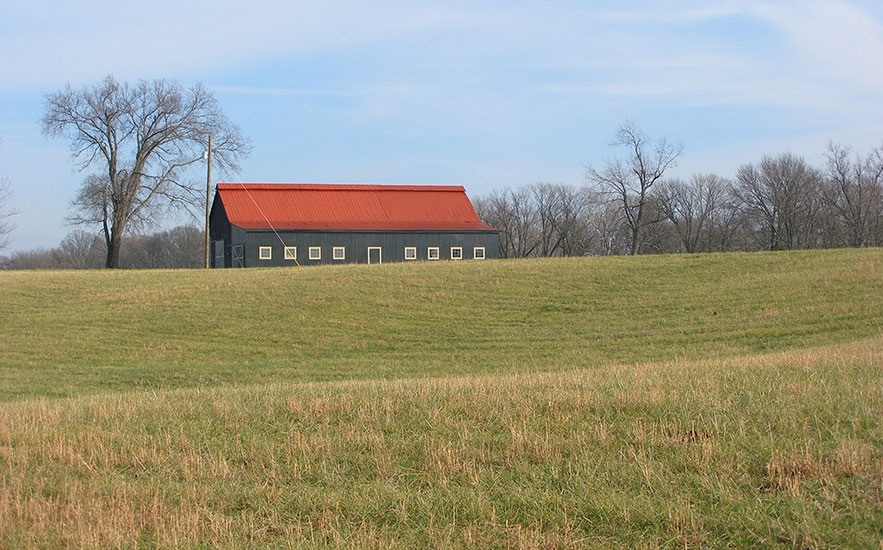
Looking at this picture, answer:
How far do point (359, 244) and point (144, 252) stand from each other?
263ft

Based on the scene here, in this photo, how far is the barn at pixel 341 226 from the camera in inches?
2215

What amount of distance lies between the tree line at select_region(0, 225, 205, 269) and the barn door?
6282cm

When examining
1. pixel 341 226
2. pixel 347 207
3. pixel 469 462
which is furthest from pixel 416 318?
pixel 347 207

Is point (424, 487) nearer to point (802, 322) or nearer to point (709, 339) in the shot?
point (709, 339)

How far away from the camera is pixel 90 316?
91.6 feet

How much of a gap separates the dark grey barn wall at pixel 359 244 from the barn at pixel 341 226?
69mm

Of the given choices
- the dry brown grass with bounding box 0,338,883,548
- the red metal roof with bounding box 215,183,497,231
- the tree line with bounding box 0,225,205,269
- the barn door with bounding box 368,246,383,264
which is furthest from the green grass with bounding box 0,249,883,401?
the tree line with bounding box 0,225,205,269

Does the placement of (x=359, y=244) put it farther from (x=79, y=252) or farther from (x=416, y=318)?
(x=79, y=252)

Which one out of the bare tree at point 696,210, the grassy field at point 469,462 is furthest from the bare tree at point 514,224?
the grassy field at point 469,462

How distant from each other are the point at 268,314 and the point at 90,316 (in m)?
6.11

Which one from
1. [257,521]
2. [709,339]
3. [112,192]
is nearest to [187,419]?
[257,521]

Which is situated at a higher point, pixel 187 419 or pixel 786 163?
pixel 786 163

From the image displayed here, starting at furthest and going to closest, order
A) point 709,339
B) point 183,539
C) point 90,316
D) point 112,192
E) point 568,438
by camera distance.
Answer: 1. point 112,192
2. point 90,316
3. point 709,339
4. point 568,438
5. point 183,539

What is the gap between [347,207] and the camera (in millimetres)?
61906
